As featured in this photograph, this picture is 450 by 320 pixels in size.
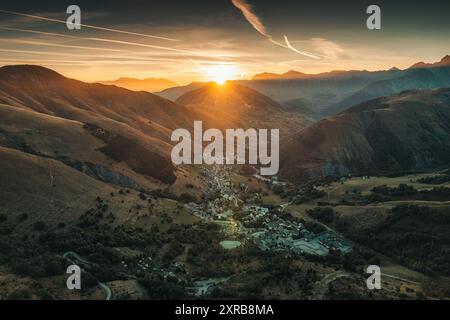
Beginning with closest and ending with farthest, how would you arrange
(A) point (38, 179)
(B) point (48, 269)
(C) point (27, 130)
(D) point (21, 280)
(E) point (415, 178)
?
1. (D) point (21, 280)
2. (B) point (48, 269)
3. (A) point (38, 179)
4. (C) point (27, 130)
5. (E) point (415, 178)

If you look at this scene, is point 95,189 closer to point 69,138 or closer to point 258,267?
point 69,138

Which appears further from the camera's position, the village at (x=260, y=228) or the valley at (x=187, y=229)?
the village at (x=260, y=228)

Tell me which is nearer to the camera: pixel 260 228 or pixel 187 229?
pixel 187 229

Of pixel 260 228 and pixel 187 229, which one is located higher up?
pixel 187 229

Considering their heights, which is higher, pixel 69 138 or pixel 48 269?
pixel 69 138

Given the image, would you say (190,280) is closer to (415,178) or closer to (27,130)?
(27,130)

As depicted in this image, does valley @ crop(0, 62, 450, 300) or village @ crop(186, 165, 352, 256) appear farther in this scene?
village @ crop(186, 165, 352, 256)

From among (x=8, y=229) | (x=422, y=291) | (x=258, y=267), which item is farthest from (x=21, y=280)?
(x=422, y=291)

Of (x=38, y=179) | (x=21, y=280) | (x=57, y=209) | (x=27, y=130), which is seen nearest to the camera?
(x=21, y=280)

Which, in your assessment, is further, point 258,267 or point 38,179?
point 38,179
